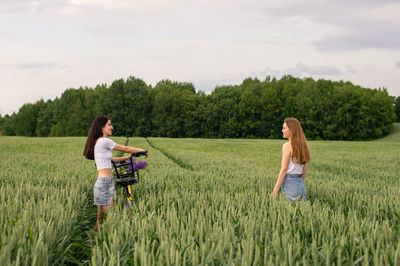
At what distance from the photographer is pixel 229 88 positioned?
268 ft

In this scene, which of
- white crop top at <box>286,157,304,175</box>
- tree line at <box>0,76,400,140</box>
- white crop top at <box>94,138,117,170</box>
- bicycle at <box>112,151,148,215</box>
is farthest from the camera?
tree line at <box>0,76,400,140</box>

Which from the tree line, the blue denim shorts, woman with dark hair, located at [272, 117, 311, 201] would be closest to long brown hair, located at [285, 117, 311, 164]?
woman with dark hair, located at [272, 117, 311, 201]

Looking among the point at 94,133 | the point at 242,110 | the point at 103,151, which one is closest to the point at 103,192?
the point at 103,151

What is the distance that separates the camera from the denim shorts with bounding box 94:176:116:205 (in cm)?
476

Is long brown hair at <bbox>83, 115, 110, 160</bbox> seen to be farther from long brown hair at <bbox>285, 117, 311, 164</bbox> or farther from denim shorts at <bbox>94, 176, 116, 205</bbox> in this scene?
long brown hair at <bbox>285, 117, 311, 164</bbox>

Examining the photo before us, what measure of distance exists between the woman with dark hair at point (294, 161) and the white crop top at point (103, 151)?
254 centimetres

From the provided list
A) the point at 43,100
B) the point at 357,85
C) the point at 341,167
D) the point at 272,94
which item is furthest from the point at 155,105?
the point at 341,167

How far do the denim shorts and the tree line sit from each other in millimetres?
65775

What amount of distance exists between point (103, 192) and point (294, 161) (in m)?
2.92

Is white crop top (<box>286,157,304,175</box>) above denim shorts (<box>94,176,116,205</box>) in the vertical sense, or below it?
above

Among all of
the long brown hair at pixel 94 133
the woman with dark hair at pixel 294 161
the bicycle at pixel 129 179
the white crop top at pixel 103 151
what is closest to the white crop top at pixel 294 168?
the woman with dark hair at pixel 294 161

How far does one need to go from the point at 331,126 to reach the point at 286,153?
65102 millimetres

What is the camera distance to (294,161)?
5.18m

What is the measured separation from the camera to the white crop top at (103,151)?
4.72 m
